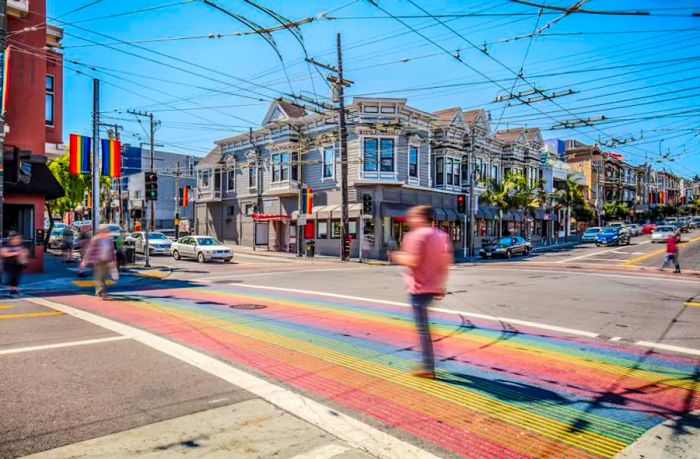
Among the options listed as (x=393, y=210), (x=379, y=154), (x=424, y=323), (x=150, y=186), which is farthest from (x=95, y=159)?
(x=424, y=323)

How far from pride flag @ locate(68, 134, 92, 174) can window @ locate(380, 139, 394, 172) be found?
17983 millimetres

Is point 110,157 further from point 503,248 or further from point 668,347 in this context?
point 503,248

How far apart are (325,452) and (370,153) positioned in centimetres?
2943

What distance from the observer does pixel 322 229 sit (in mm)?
34625

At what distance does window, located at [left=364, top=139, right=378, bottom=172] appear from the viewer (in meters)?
32.0

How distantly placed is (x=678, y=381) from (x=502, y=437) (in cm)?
311

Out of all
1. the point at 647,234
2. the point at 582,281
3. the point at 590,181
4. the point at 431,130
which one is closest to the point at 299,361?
the point at 582,281

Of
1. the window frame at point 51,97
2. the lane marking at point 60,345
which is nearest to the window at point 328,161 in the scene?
the window frame at point 51,97

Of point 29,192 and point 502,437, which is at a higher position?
point 29,192

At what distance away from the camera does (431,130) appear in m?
35.6

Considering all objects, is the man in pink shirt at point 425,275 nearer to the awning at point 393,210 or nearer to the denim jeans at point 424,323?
the denim jeans at point 424,323

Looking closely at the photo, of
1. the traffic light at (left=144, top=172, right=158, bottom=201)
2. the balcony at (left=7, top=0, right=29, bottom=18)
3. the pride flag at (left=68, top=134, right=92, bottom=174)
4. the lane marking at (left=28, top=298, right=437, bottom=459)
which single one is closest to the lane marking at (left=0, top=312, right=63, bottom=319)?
the lane marking at (left=28, top=298, right=437, bottom=459)

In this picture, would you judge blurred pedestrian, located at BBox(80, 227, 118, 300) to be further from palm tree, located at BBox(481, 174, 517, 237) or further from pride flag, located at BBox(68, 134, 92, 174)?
palm tree, located at BBox(481, 174, 517, 237)

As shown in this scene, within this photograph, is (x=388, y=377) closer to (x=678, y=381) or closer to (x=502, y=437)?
(x=502, y=437)
